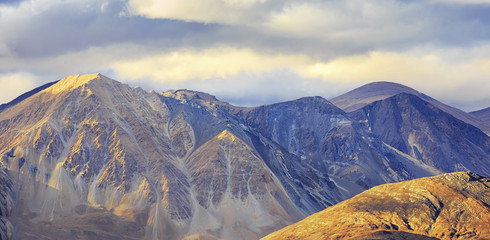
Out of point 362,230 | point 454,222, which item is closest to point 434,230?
point 454,222

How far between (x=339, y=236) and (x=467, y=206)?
36.2 m

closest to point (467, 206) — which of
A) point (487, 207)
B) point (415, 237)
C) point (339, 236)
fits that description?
point (487, 207)

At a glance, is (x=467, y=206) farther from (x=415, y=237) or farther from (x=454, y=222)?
(x=415, y=237)

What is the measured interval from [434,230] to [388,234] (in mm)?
14246

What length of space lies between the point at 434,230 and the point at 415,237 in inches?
363

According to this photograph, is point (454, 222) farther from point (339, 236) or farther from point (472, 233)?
point (339, 236)

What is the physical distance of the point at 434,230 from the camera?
639ft

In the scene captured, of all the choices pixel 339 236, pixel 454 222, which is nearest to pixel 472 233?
pixel 454 222

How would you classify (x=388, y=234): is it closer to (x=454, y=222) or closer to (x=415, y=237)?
(x=415, y=237)

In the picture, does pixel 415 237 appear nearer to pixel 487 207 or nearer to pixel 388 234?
pixel 388 234

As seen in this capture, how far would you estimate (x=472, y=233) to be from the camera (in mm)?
189750

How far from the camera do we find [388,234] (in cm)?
18988

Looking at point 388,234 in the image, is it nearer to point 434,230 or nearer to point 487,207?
point 434,230

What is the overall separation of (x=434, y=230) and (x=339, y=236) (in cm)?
2541
